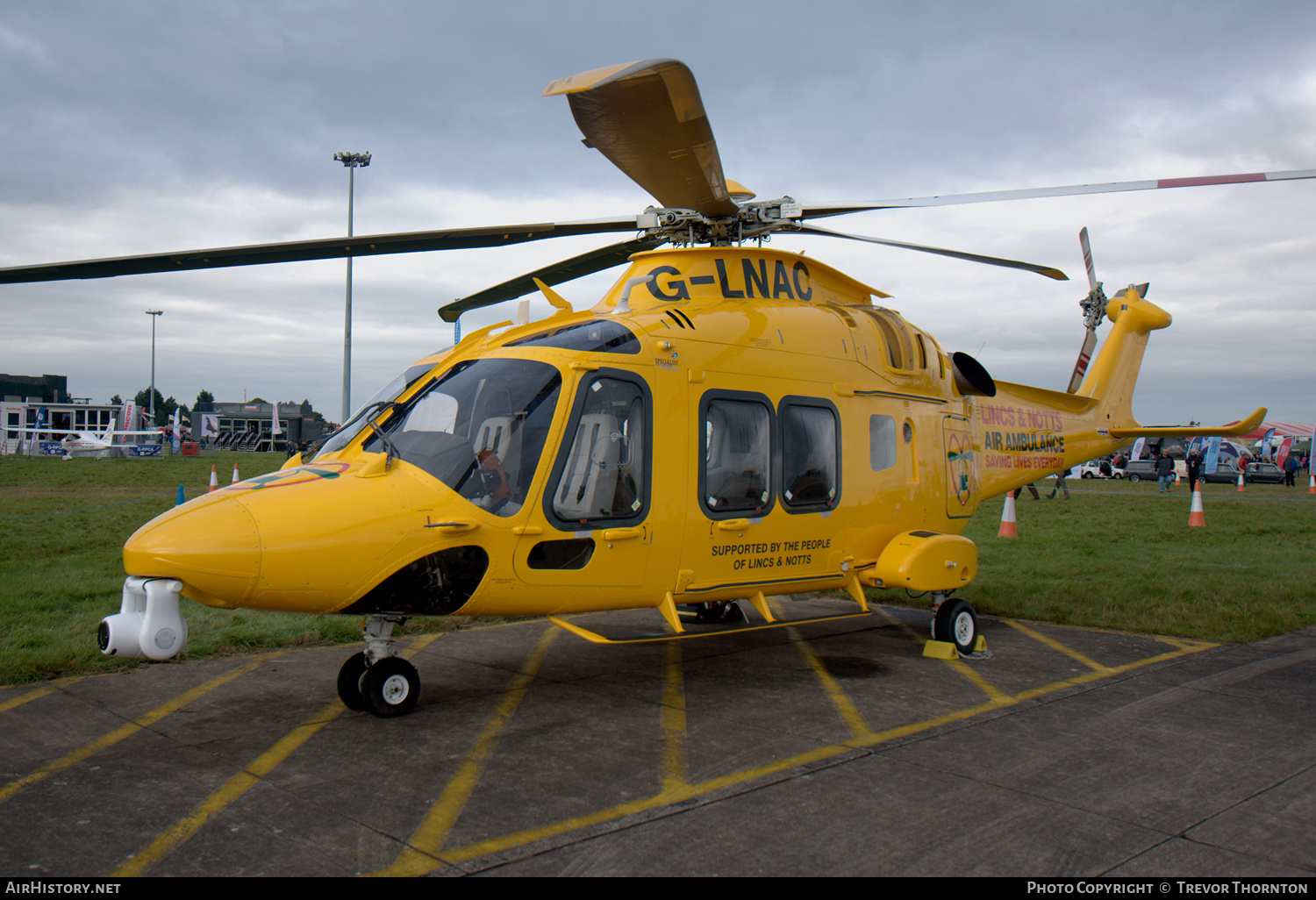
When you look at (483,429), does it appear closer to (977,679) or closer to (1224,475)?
(977,679)

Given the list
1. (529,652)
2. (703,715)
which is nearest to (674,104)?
(703,715)

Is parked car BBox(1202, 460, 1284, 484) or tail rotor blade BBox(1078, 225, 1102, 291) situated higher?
tail rotor blade BBox(1078, 225, 1102, 291)

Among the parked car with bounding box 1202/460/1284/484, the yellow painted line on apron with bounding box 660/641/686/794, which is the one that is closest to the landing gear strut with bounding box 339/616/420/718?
the yellow painted line on apron with bounding box 660/641/686/794

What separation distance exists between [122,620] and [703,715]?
3442mm

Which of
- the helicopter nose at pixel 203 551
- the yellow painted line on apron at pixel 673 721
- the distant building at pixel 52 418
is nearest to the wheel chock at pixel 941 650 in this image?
the yellow painted line on apron at pixel 673 721

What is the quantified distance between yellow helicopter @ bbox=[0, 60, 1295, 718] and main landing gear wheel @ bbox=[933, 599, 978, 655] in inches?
0.9

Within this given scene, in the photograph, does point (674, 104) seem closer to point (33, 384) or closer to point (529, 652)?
point (529, 652)

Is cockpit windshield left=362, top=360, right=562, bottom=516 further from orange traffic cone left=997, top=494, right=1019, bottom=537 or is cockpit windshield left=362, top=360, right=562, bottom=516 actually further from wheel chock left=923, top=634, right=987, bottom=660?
orange traffic cone left=997, top=494, right=1019, bottom=537

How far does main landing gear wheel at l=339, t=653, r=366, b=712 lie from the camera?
5613mm

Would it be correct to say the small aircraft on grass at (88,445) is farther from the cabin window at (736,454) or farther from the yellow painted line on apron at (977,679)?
the yellow painted line on apron at (977,679)

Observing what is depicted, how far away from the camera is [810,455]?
7.00 metres

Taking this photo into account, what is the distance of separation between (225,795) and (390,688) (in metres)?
1.29

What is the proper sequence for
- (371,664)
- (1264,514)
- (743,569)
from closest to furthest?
1. (371,664)
2. (743,569)
3. (1264,514)
